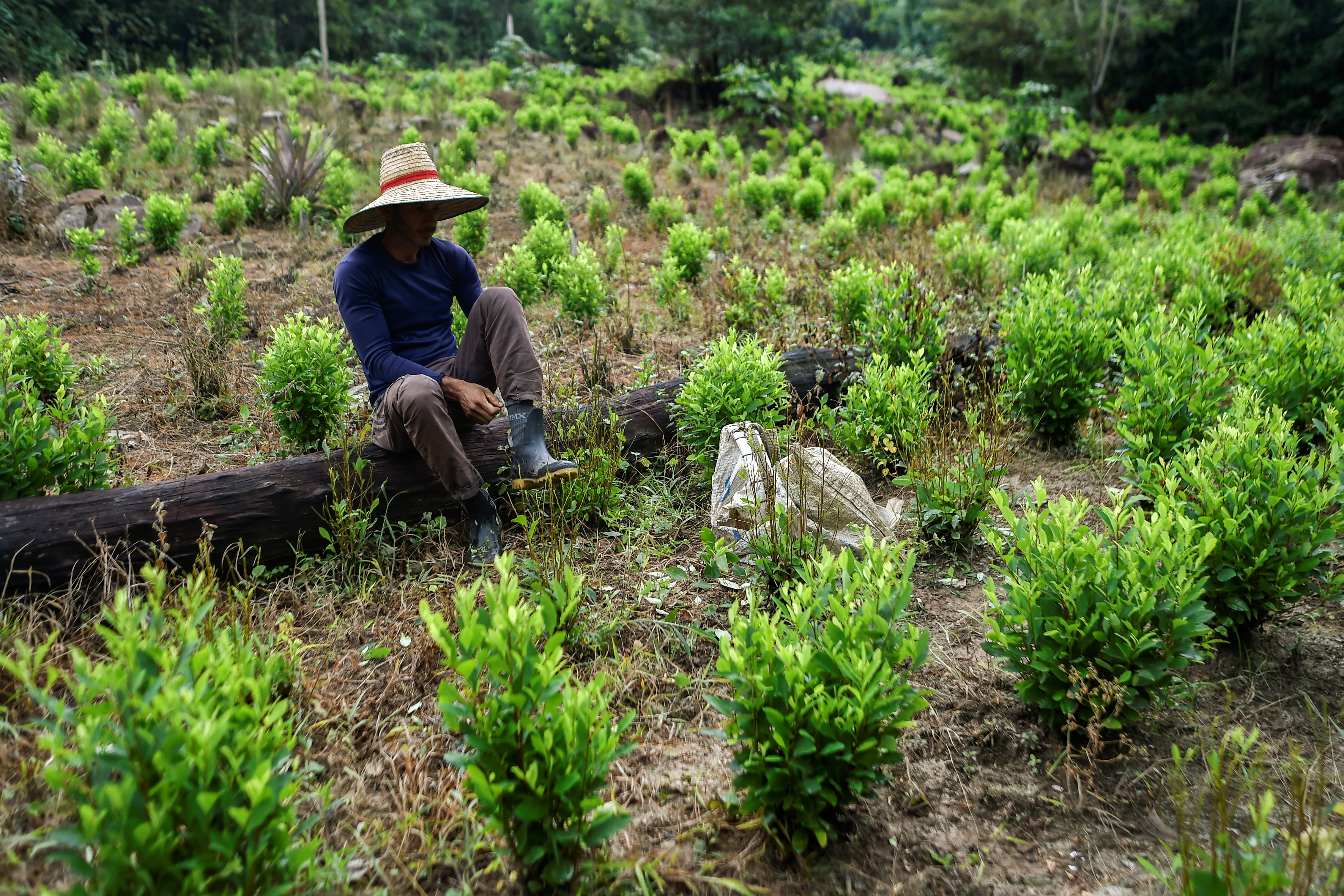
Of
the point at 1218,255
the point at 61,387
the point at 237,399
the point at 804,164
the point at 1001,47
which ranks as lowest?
the point at 237,399

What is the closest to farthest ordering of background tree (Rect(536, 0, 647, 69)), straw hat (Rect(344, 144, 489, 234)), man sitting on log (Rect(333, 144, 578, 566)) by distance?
man sitting on log (Rect(333, 144, 578, 566)) < straw hat (Rect(344, 144, 489, 234)) < background tree (Rect(536, 0, 647, 69))

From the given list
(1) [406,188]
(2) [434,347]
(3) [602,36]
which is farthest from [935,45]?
(2) [434,347]

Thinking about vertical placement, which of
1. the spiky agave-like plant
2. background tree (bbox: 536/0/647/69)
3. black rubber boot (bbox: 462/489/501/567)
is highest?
background tree (bbox: 536/0/647/69)

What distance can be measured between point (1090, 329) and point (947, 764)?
9.11ft

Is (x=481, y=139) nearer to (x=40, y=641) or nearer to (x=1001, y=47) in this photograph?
(x=40, y=641)

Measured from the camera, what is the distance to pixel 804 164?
11.9 metres

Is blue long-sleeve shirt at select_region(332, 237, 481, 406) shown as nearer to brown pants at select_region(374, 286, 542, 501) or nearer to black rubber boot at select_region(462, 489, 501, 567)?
brown pants at select_region(374, 286, 542, 501)

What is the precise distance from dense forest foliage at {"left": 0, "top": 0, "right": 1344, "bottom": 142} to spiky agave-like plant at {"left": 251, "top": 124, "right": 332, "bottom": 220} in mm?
8427

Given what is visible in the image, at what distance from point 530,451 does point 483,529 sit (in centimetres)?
39

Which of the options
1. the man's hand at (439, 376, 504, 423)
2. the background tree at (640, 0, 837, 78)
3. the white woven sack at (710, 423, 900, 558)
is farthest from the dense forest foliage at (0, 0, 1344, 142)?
the white woven sack at (710, 423, 900, 558)

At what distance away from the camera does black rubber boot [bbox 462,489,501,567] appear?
3035mm

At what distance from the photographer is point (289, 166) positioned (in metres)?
7.74

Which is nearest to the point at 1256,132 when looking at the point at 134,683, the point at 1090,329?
the point at 1090,329

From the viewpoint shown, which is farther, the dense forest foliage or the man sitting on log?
the dense forest foliage
